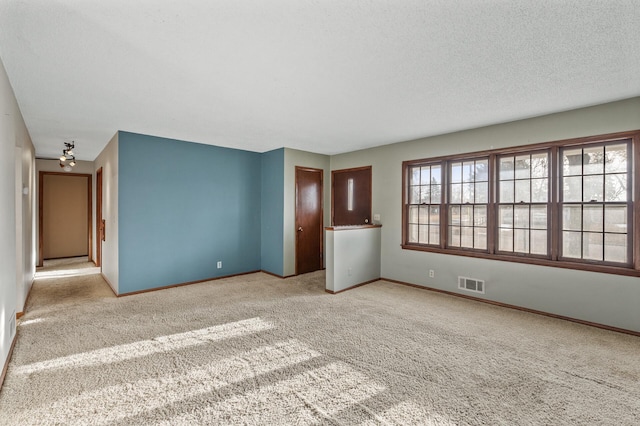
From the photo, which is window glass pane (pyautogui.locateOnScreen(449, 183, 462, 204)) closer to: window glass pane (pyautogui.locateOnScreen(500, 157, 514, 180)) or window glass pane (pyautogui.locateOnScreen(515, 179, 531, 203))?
window glass pane (pyautogui.locateOnScreen(500, 157, 514, 180))

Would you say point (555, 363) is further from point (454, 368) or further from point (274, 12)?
point (274, 12)

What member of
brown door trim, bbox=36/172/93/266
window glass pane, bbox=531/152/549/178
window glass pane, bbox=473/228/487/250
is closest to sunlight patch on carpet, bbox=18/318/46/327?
brown door trim, bbox=36/172/93/266

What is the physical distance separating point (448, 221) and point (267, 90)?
11.3ft

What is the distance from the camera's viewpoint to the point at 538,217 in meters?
3.91

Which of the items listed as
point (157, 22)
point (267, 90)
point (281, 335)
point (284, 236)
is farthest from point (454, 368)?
point (284, 236)

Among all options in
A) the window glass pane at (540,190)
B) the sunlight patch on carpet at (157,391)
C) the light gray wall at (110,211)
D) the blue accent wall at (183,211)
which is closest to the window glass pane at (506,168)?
the window glass pane at (540,190)

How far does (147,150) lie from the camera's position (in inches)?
187

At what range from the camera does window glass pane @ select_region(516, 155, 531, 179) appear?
3994 millimetres

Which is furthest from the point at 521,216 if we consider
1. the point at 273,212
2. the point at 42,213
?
the point at 42,213

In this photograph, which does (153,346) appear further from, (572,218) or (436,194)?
(572,218)

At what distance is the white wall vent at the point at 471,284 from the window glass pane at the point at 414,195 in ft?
4.78

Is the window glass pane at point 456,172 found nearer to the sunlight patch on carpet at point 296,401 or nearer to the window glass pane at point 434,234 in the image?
the window glass pane at point 434,234

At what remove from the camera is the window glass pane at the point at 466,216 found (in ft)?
14.9

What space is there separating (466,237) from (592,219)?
1479mm
